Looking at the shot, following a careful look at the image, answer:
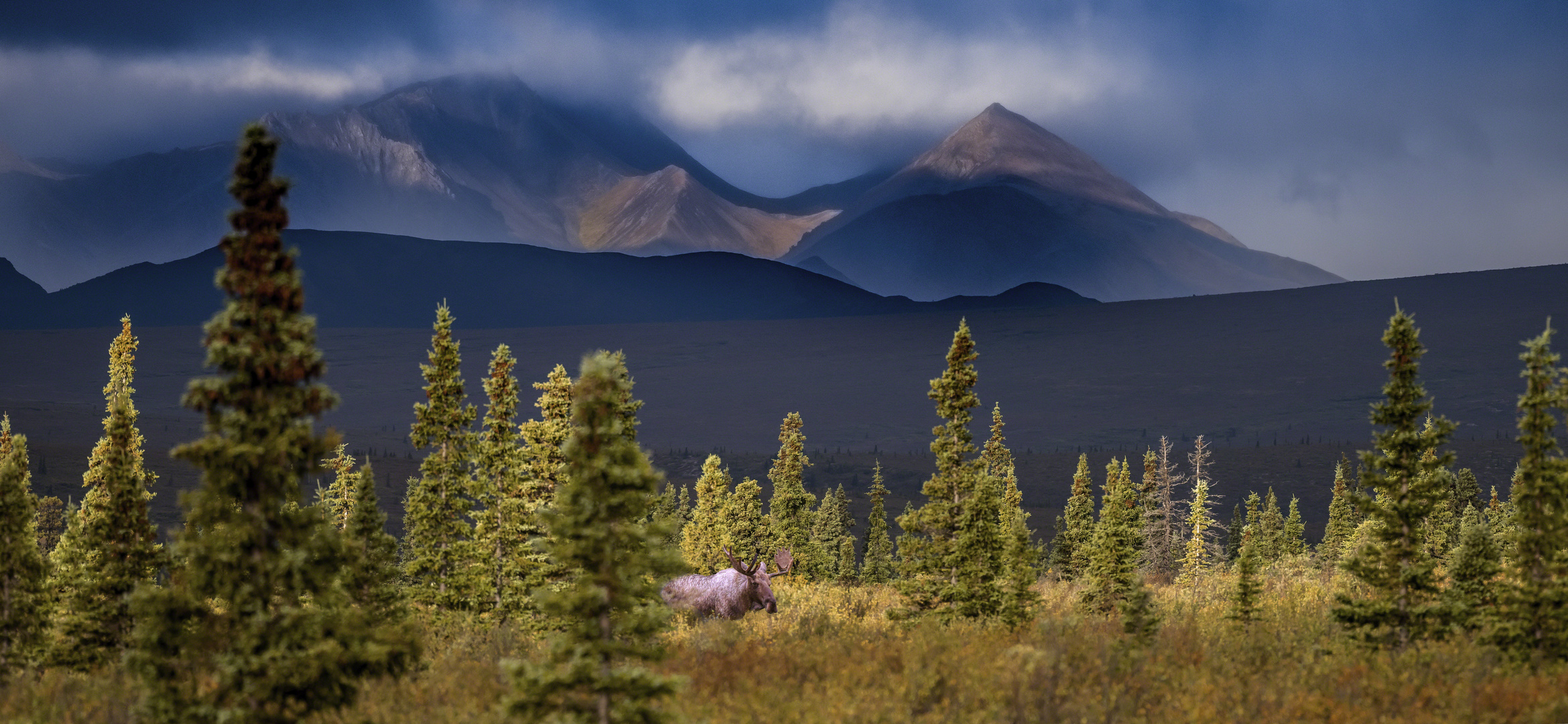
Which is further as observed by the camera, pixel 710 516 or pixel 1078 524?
pixel 1078 524

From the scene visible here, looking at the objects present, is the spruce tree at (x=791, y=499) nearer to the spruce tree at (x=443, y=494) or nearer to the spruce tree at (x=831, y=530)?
the spruce tree at (x=831, y=530)

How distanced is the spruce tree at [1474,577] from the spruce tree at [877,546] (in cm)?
5722

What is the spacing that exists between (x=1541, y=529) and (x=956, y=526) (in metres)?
14.8

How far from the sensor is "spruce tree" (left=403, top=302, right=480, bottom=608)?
30.5 metres

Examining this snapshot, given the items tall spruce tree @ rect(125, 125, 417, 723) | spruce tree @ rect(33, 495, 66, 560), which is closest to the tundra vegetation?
tall spruce tree @ rect(125, 125, 417, 723)

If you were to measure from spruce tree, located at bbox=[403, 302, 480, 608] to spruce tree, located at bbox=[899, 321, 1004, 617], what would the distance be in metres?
14.1

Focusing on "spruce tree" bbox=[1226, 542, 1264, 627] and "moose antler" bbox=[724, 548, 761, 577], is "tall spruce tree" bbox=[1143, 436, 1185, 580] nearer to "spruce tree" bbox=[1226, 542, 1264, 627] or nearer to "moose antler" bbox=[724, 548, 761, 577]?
"spruce tree" bbox=[1226, 542, 1264, 627]

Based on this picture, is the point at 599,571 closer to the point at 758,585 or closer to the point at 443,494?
the point at 758,585

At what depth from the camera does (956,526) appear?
98.6ft

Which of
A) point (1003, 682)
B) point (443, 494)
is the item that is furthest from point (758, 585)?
point (1003, 682)

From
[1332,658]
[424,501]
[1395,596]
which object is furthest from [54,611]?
[1395,596]

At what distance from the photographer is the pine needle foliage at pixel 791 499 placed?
204ft

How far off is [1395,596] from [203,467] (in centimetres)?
2283

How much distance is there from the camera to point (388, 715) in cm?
1403
